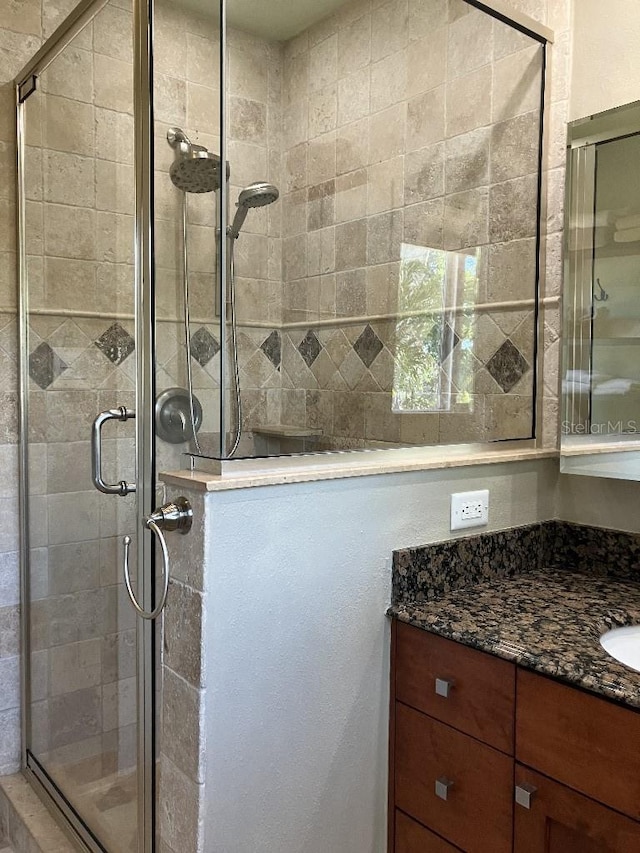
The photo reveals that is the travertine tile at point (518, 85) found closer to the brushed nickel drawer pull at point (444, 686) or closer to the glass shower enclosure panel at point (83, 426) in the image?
the glass shower enclosure panel at point (83, 426)

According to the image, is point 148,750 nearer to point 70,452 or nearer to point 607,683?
point 70,452

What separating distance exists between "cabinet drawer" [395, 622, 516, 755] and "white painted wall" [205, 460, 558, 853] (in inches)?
2.4

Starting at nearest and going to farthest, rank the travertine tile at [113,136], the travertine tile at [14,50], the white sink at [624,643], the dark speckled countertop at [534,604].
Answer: the dark speckled countertop at [534,604] → the white sink at [624,643] → the travertine tile at [113,136] → the travertine tile at [14,50]

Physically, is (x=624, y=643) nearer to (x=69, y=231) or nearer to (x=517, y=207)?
(x=517, y=207)

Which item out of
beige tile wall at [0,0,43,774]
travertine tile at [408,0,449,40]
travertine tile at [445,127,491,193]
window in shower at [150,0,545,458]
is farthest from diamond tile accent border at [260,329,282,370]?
beige tile wall at [0,0,43,774]

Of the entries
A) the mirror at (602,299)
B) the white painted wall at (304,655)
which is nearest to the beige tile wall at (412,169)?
the mirror at (602,299)

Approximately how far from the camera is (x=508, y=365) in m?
1.69

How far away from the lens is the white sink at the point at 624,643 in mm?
1240

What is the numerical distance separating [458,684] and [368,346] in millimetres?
857

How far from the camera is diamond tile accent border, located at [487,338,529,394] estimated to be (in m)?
1.68

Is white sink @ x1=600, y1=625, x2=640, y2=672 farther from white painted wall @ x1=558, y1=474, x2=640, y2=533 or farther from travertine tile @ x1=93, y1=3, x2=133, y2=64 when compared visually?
travertine tile @ x1=93, y1=3, x2=133, y2=64

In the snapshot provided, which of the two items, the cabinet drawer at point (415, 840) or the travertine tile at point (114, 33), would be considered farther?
the travertine tile at point (114, 33)

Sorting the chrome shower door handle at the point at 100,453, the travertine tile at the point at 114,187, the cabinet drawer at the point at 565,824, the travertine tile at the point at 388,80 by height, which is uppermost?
the travertine tile at the point at 388,80

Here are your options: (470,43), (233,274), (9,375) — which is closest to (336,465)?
(233,274)
